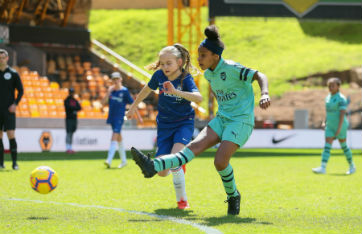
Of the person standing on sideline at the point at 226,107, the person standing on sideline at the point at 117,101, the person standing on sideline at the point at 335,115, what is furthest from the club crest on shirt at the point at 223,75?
the person standing on sideline at the point at 117,101

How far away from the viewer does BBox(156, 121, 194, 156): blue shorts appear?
285 inches

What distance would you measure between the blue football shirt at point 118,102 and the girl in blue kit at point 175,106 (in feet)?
19.5

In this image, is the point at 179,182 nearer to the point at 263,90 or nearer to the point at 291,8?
the point at 263,90

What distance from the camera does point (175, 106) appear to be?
729 cm

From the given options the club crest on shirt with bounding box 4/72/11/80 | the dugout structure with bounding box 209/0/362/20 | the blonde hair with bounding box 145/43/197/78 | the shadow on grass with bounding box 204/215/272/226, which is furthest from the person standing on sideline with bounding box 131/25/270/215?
the dugout structure with bounding box 209/0/362/20

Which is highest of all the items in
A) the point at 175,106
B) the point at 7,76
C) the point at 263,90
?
the point at 263,90

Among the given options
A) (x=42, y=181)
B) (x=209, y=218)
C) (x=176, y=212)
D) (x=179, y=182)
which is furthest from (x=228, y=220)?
(x=42, y=181)

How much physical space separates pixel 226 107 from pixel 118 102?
23.7 ft

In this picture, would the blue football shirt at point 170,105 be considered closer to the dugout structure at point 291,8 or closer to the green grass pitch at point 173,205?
the green grass pitch at point 173,205

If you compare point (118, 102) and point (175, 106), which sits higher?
point (175, 106)

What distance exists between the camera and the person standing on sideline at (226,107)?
6.40 metres

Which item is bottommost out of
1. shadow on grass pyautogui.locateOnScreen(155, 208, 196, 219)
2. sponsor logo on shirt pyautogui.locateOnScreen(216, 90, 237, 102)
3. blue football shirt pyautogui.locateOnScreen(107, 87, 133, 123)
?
blue football shirt pyautogui.locateOnScreen(107, 87, 133, 123)

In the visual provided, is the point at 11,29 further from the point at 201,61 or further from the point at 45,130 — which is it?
the point at 201,61

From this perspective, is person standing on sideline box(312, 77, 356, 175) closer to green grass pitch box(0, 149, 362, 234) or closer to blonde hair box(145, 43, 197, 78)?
green grass pitch box(0, 149, 362, 234)
